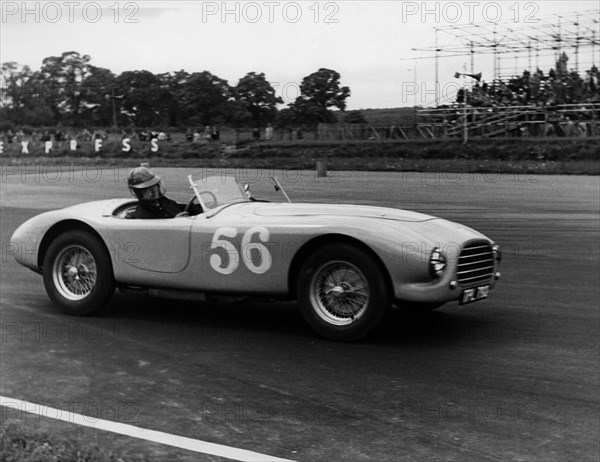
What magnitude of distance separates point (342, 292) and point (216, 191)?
162 centimetres

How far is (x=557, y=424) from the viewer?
442 centimetres

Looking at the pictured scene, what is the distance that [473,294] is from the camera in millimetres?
6234

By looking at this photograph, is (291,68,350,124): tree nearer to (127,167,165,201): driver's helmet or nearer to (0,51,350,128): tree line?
(0,51,350,128): tree line

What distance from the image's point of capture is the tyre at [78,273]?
7.19 meters

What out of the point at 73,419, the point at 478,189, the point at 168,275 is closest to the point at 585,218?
the point at 478,189

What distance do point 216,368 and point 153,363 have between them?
46 centimetres

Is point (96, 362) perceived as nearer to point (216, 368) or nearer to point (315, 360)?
point (216, 368)

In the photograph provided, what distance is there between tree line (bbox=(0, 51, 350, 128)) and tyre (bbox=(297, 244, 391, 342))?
193 inches

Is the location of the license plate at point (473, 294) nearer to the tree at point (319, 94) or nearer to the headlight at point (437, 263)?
the headlight at point (437, 263)

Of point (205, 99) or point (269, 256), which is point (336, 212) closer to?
point (269, 256)

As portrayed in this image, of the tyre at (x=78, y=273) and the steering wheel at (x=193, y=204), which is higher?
the steering wheel at (x=193, y=204)

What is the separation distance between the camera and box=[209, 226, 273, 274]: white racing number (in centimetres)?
643

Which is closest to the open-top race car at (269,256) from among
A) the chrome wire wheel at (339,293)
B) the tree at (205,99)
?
the chrome wire wheel at (339,293)

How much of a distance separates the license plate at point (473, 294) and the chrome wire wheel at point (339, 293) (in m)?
0.69
